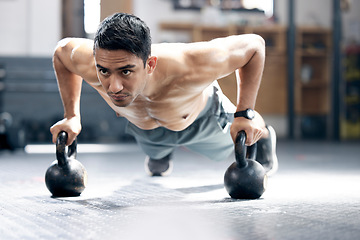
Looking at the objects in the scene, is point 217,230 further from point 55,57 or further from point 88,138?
point 88,138

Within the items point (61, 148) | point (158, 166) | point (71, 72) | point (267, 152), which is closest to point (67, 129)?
point (61, 148)

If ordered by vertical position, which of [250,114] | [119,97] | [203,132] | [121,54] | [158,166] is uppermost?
[121,54]

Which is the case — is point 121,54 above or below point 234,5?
below

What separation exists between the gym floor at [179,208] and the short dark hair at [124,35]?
45 centimetres

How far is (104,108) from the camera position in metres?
5.17

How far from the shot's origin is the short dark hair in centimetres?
128

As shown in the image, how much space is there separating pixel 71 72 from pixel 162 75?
15.1 inches

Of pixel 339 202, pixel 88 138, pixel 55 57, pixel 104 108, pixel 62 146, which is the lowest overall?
pixel 88 138

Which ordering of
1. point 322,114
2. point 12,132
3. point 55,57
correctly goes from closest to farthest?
1. point 55,57
2. point 12,132
3. point 322,114

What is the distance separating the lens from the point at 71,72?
1.68m

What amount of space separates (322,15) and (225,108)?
4.91 m

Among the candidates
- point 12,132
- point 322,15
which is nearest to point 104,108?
point 12,132

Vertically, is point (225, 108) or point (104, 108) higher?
point (225, 108)

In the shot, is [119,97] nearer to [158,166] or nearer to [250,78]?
[250,78]
